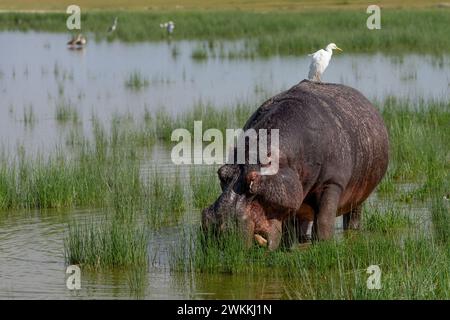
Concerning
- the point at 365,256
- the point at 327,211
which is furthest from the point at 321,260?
the point at 327,211

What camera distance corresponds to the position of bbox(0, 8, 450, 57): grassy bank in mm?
32625

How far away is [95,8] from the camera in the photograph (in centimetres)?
6719

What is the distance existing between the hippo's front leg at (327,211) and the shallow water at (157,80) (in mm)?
7972

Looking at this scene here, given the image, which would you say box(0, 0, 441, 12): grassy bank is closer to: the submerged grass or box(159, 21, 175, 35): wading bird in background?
box(159, 21, 175, 35): wading bird in background

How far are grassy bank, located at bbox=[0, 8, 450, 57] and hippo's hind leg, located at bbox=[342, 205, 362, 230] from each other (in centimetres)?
2115

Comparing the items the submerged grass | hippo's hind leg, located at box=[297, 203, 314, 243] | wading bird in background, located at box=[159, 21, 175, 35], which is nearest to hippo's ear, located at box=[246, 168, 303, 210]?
hippo's hind leg, located at box=[297, 203, 314, 243]

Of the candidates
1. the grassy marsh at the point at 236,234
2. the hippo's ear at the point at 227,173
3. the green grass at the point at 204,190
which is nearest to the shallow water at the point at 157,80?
the grassy marsh at the point at 236,234

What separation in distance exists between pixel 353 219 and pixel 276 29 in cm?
3056

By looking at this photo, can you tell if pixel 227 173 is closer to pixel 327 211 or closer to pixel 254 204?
pixel 254 204

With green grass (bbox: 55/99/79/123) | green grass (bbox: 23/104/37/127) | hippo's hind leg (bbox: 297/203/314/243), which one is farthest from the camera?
green grass (bbox: 55/99/79/123)

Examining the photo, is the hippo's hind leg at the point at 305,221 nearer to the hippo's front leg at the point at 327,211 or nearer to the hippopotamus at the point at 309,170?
the hippopotamus at the point at 309,170

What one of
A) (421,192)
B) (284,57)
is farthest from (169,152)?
(284,57)
